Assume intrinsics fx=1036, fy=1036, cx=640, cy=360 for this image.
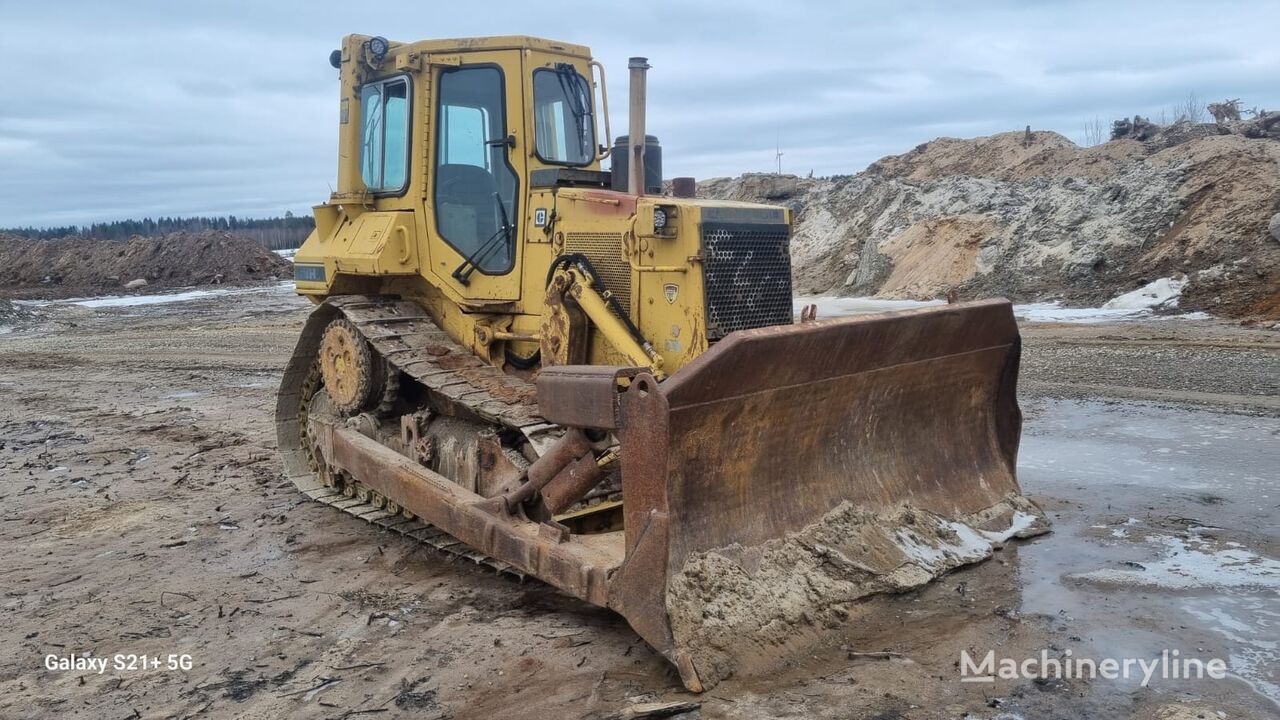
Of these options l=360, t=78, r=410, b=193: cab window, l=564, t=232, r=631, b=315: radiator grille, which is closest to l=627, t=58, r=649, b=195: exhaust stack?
l=564, t=232, r=631, b=315: radiator grille

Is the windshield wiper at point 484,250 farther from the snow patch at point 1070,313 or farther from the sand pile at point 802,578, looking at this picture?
the snow patch at point 1070,313

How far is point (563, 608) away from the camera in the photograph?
499cm

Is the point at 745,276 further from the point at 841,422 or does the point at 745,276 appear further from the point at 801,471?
the point at 801,471

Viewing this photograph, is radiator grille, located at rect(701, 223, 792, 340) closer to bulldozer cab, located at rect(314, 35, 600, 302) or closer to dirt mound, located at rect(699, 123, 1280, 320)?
bulldozer cab, located at rect(314, 35, 600, 302)

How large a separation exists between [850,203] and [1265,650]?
23927mm

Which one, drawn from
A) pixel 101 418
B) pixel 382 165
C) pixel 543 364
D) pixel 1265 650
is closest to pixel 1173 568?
pixel 1265 650

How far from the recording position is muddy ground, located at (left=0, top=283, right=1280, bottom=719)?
3.96 metres

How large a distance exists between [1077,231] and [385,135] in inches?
615

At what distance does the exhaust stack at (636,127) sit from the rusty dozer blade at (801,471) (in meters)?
1.69

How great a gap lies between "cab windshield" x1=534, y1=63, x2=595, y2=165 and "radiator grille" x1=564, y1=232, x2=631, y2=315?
810 millimetres

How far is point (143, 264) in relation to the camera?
40.1m

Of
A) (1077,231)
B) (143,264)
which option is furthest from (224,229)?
(1077,231)

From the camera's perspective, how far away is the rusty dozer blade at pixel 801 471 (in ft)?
13.5

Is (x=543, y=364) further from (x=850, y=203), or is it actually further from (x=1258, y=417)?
(x=850, y=203)
